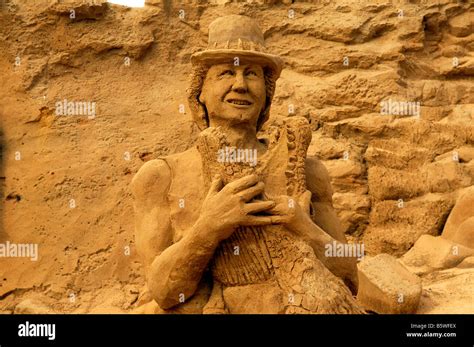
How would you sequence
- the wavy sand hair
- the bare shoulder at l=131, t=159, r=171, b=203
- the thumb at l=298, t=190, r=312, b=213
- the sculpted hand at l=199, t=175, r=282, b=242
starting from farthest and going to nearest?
the wavy sand hair
the bare shoulder at l=131, t=159, r=171, b=203
the thumb at l=298, t=190, r=312, b=213
the sculpted hand at l=199, t=175, r=282, b=242

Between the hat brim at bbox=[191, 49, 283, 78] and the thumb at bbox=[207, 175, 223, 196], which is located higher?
the hat brim at bbox=[191, 49, 283, 78]

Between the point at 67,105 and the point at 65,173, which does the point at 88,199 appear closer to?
the point at 65,173

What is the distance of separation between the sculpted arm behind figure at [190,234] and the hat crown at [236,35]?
907mm

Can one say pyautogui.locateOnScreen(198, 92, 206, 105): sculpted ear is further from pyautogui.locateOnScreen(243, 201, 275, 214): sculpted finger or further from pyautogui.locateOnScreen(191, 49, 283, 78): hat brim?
pyautogui.locateOnScreen(243, 201, 275, 214): sculpted finger

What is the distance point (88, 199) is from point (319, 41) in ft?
9.36

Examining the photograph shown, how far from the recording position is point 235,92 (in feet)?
19.1

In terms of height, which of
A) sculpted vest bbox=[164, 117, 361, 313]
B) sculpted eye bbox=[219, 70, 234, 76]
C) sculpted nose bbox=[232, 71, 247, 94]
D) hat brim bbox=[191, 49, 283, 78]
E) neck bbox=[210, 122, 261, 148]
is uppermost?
hat brim bbox=[191, 49, 283, 78]

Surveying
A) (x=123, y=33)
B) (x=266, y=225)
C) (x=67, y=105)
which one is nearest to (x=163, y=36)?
(x=123, y=33)

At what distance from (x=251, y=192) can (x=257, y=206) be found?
9 centimetres

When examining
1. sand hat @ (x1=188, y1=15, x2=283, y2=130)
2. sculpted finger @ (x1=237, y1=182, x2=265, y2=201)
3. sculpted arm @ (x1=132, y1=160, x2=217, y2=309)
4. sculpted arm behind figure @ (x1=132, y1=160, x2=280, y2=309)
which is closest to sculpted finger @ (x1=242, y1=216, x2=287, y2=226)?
sculpted arm behind figure @ (x1=132, y1=160, x2=280, y2=309)

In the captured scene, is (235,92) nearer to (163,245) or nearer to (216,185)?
(216,185)

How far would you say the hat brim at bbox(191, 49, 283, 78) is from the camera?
5.76m

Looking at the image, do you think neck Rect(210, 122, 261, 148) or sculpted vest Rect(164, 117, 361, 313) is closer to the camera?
sculpted vest Rect(164, 117, 361, 313)

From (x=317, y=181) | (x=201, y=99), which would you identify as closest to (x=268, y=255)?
(x=317, y=181)
